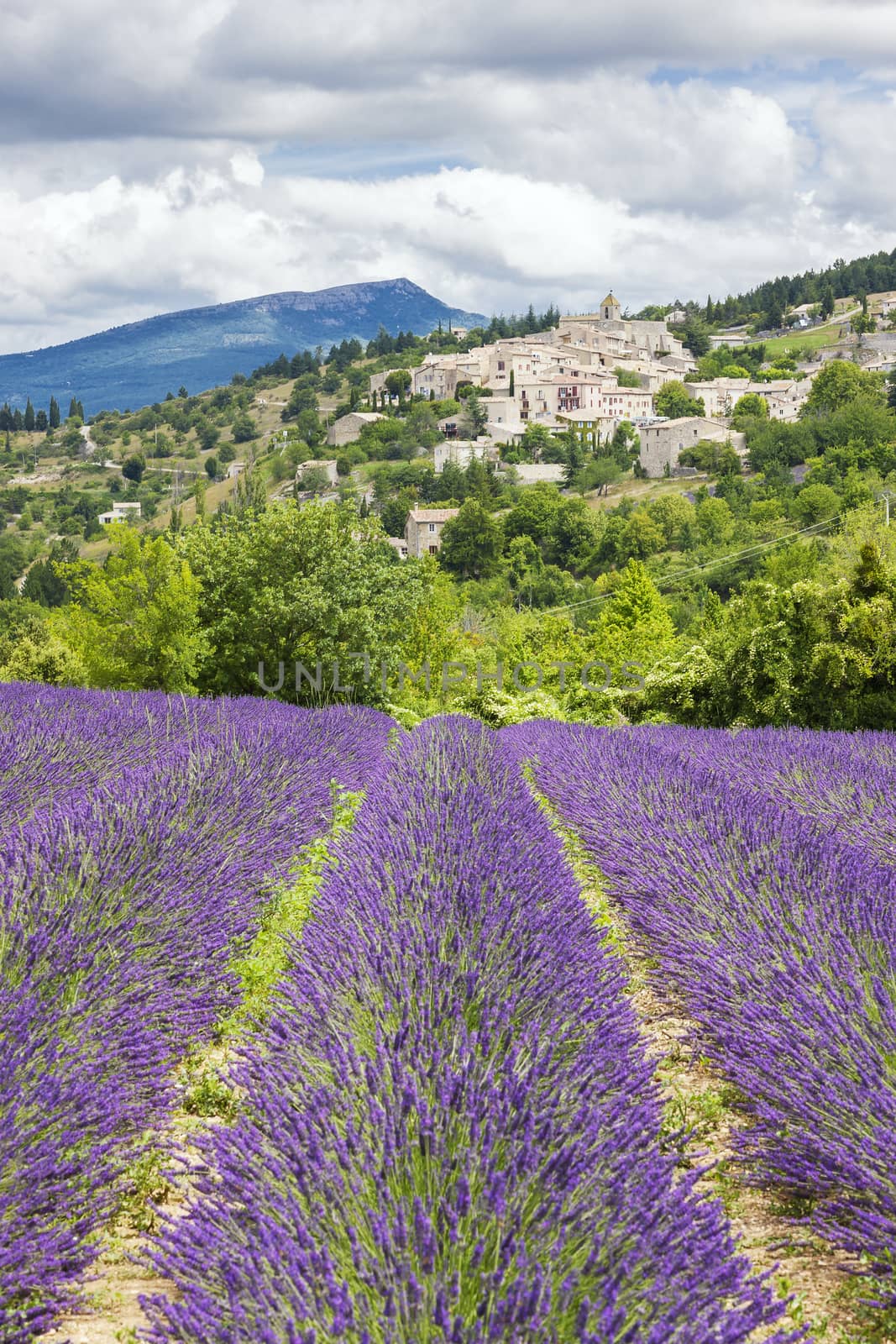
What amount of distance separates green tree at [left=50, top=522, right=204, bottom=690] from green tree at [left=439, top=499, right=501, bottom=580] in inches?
2371

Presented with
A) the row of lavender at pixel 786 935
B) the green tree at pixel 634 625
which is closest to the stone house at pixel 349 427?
the green tree at pixel 634 625

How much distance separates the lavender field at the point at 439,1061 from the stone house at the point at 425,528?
3082 inches

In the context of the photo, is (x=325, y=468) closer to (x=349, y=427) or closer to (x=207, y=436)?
(x=349, y=427)

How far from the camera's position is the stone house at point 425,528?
83.9 m

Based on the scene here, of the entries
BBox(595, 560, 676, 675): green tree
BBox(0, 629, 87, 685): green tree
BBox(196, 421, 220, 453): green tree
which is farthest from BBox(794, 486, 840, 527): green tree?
BBox(196, 421, 220, 453): green tree

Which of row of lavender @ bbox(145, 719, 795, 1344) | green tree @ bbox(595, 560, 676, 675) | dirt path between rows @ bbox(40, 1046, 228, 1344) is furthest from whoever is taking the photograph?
green tree @ bbox(595, 560, 676, 675)

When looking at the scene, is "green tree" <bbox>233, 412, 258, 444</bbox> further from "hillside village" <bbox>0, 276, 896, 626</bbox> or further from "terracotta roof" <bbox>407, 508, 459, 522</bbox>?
"terracotta roof" <bbox>407, 508, 459, 522</bbox>

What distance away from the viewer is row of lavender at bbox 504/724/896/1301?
8.83 feet

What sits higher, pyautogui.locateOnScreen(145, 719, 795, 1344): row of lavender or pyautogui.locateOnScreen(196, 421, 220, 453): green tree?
pyautogui.locateOnScreen(196, 421, 220, 453): green tree

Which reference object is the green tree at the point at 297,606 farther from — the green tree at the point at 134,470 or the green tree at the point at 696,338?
the green tree at the point at 696,338

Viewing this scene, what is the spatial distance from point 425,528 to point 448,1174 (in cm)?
8273

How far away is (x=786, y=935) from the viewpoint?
390 centimetres

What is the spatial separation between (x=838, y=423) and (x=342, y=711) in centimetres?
8462

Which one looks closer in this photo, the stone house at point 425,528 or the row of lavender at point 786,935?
the row of lavender at point 786,935
